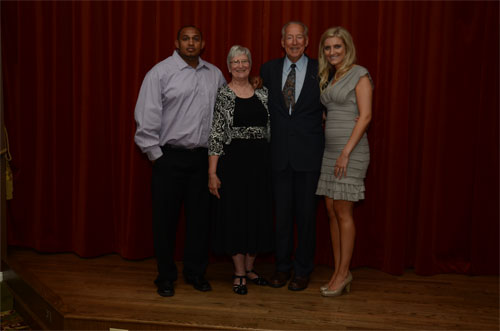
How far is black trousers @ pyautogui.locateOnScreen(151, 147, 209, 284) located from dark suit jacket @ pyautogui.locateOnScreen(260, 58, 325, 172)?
45cm

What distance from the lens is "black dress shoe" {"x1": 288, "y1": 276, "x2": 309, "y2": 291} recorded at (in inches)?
113

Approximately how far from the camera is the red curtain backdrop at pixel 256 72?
3.13 metres

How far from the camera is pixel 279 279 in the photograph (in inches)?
116

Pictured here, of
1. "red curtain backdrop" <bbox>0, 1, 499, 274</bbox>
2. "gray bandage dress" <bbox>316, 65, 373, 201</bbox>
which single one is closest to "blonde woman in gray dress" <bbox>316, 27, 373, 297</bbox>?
"gray bandage dress" <bbox>316, 65, 373, 201</bbox>

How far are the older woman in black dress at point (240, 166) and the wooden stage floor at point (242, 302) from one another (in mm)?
282

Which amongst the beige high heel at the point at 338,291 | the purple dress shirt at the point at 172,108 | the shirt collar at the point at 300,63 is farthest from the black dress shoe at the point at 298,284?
the shirt collar at the point at 300,63

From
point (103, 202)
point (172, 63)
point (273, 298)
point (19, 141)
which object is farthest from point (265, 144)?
point (19, 141)

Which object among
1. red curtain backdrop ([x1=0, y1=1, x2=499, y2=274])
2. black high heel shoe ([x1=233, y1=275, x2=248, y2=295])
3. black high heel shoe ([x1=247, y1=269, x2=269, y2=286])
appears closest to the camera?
black high heel shoe ([x1=233, y1=275, x2=248, y2=295])

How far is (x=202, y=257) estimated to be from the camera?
2.93 meters

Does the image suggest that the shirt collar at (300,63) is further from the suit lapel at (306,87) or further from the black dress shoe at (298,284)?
the black dress shoe at (298,284)

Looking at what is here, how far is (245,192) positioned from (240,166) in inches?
6.0

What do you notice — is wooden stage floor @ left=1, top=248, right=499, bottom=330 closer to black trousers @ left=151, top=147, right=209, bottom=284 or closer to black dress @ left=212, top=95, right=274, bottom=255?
black trousers @ left=151, top=147, right=209, bottom=284

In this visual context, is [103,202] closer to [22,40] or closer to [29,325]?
[29,325]

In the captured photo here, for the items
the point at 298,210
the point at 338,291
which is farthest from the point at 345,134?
the point at 338,291
